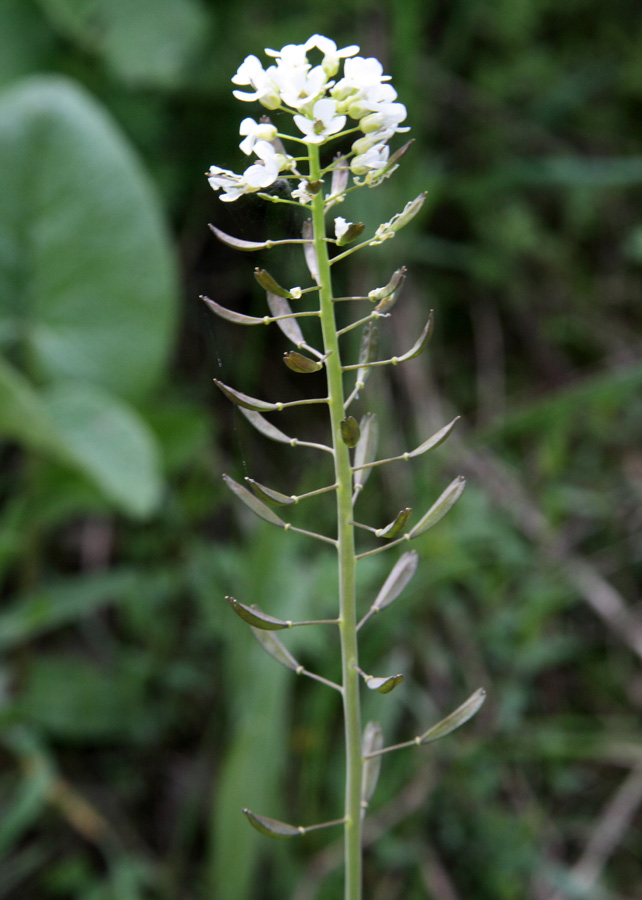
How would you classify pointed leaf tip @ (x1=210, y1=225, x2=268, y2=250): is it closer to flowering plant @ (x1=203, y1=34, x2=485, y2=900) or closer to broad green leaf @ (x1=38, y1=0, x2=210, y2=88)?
flowering plant @ (x1=203, y1=34, x2=485, y2=900)

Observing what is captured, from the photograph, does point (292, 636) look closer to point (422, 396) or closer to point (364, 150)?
point (422, 396)

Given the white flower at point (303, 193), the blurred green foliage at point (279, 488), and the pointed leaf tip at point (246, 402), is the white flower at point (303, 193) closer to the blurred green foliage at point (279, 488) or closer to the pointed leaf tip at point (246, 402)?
the pointed leaf tip at point (246, 402)

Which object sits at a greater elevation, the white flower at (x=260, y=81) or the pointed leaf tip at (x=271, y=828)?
the white flower at (x=260, y=81)

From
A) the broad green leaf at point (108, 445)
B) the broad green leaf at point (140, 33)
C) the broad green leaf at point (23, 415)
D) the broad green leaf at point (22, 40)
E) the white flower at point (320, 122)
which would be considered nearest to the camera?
the white flower at point (320, 122)

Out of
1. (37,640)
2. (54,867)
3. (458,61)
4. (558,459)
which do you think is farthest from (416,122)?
(54,867)

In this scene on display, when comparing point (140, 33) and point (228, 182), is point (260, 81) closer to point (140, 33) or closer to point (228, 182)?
point (228, 182)

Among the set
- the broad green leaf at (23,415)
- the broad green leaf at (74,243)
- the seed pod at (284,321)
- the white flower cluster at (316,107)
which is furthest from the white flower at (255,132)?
the broad green leaf at (74,243)

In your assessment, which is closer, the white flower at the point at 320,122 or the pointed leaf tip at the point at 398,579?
the white flower at the point at 320,122
